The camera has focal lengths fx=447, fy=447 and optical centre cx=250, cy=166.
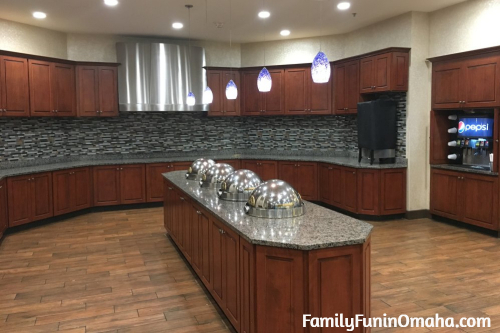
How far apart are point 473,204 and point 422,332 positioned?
131 inches

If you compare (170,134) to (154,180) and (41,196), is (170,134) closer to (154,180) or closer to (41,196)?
(154,180)

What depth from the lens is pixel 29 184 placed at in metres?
6.52

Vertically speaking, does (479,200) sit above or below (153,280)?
above

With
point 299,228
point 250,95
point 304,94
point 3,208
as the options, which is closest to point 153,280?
point 299,228

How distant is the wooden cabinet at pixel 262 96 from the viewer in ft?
27.9

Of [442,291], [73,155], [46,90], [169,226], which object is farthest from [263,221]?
[73,155]

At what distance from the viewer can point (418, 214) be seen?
6984 mm

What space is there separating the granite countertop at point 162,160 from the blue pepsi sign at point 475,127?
933 millimetres

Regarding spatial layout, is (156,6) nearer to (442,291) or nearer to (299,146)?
(299,146)

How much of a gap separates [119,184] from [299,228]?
218 inches

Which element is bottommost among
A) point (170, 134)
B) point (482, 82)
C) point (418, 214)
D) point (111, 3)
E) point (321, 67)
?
point (418, 214)

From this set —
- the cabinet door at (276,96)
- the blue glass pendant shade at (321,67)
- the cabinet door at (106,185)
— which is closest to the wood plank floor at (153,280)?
the cabinet door at (106,185)

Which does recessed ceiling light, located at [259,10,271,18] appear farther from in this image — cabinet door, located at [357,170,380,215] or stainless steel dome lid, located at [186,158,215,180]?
cabinet door, located at [357,170,380,215]

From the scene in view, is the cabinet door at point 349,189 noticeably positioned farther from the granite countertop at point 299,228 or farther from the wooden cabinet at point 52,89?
the wooden cabinet at point 52,89
